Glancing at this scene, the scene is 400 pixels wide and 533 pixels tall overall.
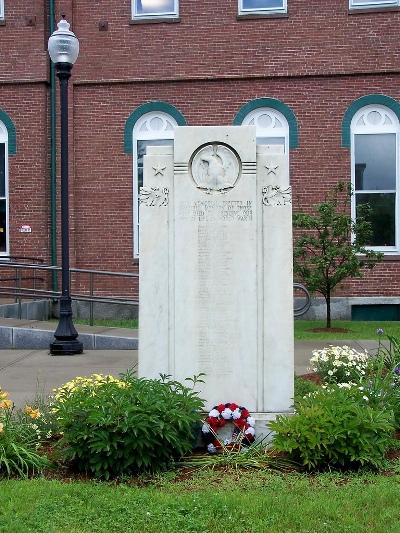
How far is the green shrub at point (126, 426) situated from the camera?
5148mm

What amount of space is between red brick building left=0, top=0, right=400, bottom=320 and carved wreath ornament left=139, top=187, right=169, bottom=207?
1083 centimetres

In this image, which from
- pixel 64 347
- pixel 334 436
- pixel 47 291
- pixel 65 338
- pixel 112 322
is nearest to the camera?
pixel 334 436

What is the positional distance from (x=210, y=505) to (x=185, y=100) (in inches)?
534

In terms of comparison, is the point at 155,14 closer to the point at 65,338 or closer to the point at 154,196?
the point at 65,338

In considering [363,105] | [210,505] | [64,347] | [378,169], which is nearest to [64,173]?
[64,347]

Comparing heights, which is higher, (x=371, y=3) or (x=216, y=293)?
(x=371, y=3)

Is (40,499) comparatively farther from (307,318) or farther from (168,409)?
(307,318)

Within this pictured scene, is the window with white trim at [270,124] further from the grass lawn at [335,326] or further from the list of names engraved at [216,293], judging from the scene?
the list of names engraved at [216,293]

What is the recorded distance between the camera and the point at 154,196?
6.16m

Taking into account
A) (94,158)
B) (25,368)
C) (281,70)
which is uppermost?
(281,70)

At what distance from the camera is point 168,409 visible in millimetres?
5410

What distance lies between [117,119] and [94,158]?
103cm

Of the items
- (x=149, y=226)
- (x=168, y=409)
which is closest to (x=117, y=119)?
(x=149, y=226)

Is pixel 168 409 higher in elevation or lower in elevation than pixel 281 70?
lower
